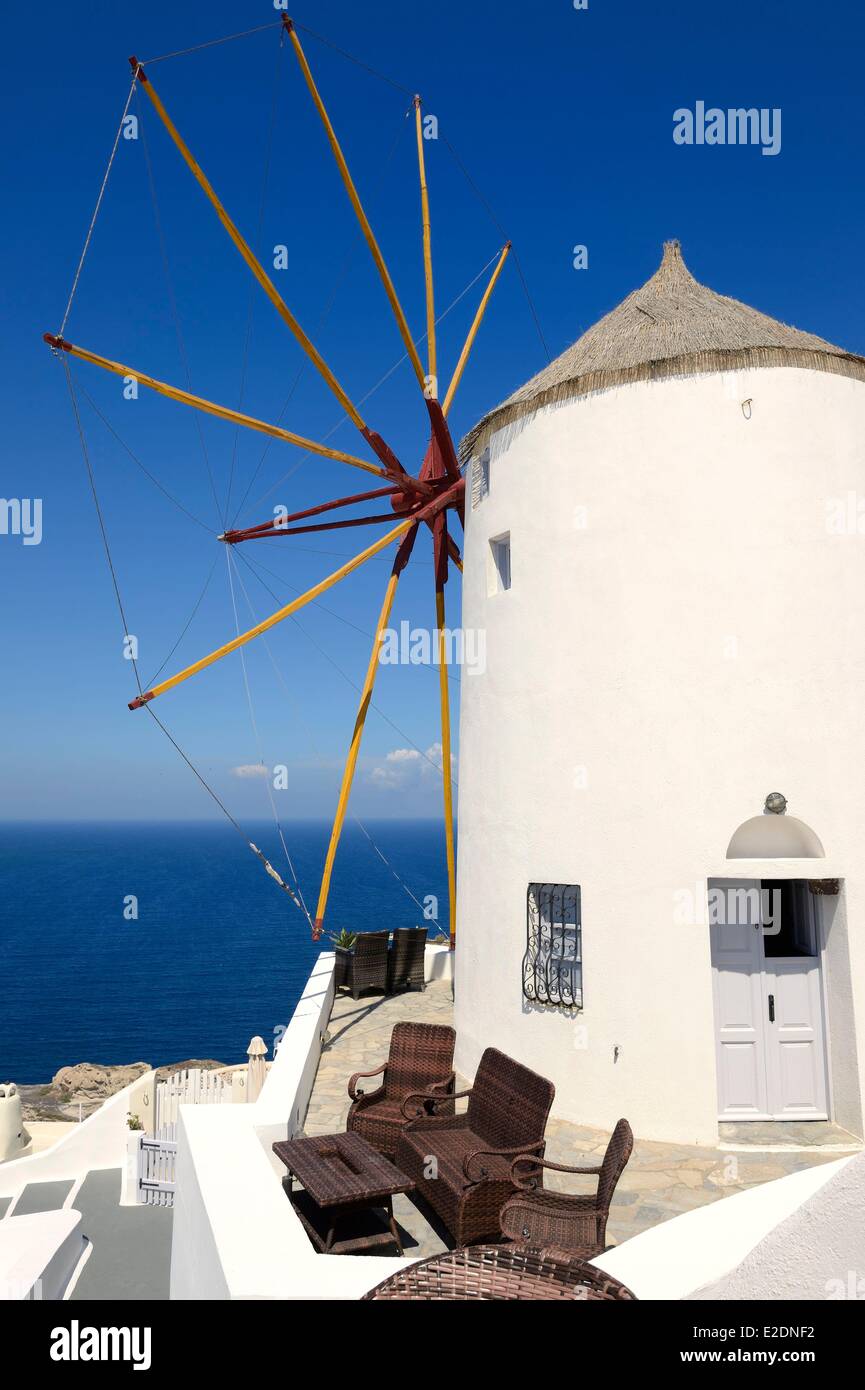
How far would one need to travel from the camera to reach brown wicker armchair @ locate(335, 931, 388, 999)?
1250 cm

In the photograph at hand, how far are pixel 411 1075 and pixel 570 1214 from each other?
107 inches

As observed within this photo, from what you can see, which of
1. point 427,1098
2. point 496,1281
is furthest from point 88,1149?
point 496,1281

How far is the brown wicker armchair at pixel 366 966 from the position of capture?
1250 cm

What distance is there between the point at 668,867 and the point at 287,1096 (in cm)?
375

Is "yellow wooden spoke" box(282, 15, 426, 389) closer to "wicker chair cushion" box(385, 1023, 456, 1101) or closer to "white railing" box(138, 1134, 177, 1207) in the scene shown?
"wicker chair cushion" box(385, 1023, 456, 1101)

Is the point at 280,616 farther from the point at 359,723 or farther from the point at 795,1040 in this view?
the point at 795,1040

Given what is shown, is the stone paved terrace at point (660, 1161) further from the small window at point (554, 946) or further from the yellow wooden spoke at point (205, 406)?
the yellow wooden spoke at point (205, 406)

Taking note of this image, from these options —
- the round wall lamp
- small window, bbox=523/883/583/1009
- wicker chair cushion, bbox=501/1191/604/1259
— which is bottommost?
wicker chair cushion, bbox=501/1191/604/1259

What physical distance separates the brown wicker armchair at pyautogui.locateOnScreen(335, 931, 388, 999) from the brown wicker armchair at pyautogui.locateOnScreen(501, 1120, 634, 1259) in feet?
23.2

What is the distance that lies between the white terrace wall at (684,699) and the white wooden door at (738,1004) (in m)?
0.40

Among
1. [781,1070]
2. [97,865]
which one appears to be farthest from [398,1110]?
[97,865]

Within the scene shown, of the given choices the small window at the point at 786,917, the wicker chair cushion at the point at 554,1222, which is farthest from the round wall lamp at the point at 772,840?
the wicker chair cushion at the point at 554,1222

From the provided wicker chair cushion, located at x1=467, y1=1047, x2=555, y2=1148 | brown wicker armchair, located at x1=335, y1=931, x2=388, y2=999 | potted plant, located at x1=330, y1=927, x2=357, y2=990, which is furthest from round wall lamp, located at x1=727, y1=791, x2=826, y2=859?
potted plant, located at x1=330, y1=927, x2=357, y2=990

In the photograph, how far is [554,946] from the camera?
827cm
